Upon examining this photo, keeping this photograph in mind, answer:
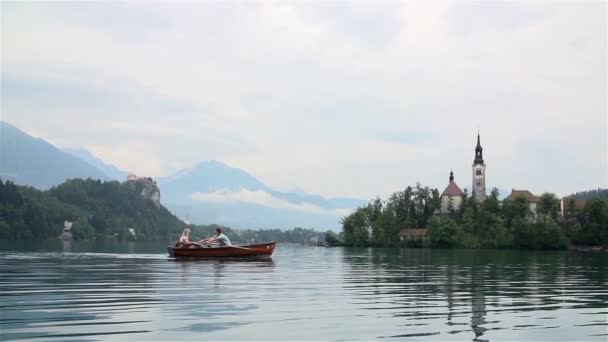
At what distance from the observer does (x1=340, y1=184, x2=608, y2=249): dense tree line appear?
475 feet

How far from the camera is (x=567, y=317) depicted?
19922 mm

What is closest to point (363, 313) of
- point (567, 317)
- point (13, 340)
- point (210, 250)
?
point (567, 317)

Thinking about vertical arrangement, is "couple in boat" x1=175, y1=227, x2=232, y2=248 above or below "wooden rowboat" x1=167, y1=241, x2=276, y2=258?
above

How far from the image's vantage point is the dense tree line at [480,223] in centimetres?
14475

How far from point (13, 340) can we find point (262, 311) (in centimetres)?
716

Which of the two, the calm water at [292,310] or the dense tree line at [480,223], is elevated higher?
the dense tree line at [480,223]

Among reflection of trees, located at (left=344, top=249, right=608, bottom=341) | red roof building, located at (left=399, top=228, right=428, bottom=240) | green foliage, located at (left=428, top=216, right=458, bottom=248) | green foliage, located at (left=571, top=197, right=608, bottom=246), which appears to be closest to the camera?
reflection of trees, located at (left=344, top=249, right=608, bottom=341)

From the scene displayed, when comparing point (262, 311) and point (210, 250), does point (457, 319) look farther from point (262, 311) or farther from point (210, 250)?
point (210, 250)

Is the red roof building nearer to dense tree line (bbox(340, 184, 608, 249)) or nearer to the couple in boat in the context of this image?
dense tree line (bbox(340, 184, 608, 249))

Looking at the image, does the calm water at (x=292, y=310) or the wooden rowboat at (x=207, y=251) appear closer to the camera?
the calm water at (x=292, y=310)

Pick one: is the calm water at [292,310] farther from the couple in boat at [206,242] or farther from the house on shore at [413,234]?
the house on shore at [413,234]

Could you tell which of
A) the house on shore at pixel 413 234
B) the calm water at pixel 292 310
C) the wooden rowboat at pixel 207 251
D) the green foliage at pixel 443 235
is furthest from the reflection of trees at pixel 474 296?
the house on shore at pixel 413 234

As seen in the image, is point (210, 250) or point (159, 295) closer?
point (159, 295)

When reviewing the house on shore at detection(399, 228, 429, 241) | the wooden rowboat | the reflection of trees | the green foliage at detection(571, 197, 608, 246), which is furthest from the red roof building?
the reflection of trees
